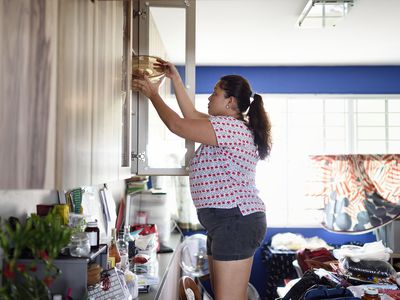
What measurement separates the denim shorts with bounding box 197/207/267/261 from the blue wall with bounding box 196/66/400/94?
8.98 ft

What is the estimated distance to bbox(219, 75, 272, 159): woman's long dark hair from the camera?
1.88 meters

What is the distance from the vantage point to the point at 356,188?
13.5 ft

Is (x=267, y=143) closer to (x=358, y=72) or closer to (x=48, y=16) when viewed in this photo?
(x=48, y=16)

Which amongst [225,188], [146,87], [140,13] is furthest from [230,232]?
[140,13]

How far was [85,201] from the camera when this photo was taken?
2.10 meters

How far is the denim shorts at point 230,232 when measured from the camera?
1769mm

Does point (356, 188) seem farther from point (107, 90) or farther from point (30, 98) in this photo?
point (30, 98)

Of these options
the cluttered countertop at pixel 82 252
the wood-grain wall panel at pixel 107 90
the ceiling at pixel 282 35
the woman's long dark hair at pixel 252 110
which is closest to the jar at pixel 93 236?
the cluttered countertop at pixel 82 252

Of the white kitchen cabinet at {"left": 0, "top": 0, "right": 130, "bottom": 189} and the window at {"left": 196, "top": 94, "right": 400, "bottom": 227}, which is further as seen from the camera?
the window at {"left": 196, "top": 94, "right": 400, "bottom": 227}

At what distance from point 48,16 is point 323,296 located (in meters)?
1.63

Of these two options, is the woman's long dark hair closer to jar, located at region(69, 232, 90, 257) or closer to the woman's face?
the woman's face

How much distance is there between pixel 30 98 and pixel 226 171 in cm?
108

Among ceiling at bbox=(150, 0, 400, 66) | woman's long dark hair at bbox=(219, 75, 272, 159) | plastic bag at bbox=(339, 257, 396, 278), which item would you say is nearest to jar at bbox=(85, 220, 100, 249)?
woman's long dark hair at bbox=(219, 75, 272, 159)

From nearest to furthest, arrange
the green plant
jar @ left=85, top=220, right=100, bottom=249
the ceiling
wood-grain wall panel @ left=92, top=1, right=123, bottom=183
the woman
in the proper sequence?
the green plant < wood-grain wall panel @ left=92, top=1, right=123, bottom=183 < jar @ left=85, top=220, right=100, bottom=249 < the woman < the ceiling
